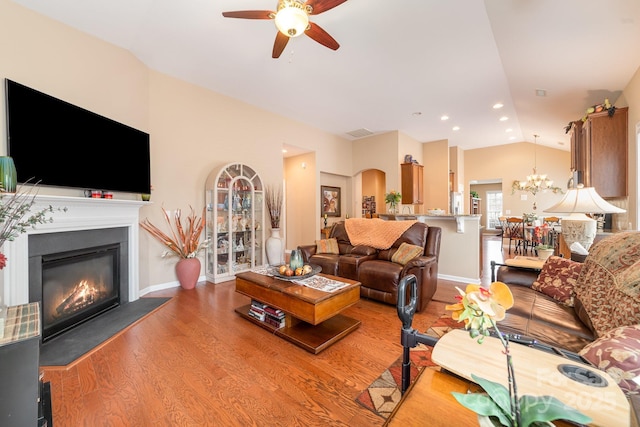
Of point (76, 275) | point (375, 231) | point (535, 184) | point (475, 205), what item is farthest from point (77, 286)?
point (475, 205)

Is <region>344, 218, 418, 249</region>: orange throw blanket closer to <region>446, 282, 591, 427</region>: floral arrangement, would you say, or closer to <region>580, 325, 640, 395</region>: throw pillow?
<region>580, 325, 640, 395</region>: throw pillow

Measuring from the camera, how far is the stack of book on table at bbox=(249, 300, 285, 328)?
2426 millimetres

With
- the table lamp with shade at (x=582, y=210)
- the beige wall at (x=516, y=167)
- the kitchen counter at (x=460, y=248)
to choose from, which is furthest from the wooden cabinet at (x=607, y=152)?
the beige wall at (x=516, y=167)

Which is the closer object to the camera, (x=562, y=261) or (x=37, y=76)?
(x=562, y=261)

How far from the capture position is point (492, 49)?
3121mm

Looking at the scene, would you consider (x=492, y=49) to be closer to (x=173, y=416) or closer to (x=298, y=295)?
(x=298, y=295)

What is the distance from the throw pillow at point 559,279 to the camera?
198 centimetres

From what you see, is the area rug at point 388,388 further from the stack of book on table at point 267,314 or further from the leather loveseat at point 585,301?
the stack of book on table at point 267,314

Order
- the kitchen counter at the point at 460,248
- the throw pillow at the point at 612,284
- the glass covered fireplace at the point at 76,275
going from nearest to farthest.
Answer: the throw pillow at the point at 612,284
the glass covered fireplace at the point at 76,275
the kitchen counter at the point at 460,248

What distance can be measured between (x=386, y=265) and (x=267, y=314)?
1.54 meters

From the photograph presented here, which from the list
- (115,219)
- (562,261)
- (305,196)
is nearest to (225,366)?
(115,219)

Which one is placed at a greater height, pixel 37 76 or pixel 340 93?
pixel 340 93

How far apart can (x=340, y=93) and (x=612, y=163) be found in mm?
3843

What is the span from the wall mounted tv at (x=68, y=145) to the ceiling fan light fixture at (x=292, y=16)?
7.17ft
